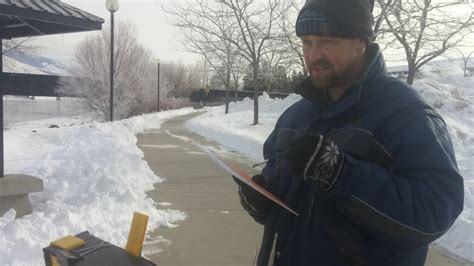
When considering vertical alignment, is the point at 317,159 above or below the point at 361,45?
below

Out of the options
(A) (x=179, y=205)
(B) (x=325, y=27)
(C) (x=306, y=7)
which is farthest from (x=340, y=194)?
(A) (x=179, y=205)

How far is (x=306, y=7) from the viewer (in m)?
1.81

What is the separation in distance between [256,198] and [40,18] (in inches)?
154

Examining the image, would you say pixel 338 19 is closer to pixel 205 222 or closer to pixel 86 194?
pixel 205 222

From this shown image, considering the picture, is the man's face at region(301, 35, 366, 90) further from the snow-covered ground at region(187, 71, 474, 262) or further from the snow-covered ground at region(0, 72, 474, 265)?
the snow-covered ground at region(187, 71, 474, 262)

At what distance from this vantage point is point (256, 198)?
76.1 inches

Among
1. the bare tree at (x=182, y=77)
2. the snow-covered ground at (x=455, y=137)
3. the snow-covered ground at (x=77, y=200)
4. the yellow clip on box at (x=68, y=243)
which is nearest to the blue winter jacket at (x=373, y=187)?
the yellow clip on box at (x=68, y=243)

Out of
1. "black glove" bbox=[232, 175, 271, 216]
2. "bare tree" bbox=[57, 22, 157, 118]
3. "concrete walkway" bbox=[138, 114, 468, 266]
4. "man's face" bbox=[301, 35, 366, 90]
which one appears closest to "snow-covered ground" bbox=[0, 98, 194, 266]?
"concrete walkway" bbox=[138, 114, 468, 266]

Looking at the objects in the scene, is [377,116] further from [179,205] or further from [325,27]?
[179,205]

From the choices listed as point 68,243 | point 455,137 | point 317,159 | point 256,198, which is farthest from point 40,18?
point 455,137

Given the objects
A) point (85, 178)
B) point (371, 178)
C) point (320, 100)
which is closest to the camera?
point (371, 178)

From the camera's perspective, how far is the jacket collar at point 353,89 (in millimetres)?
1689

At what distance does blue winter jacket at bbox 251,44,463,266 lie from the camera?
1432mm

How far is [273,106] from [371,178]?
97.2ft
